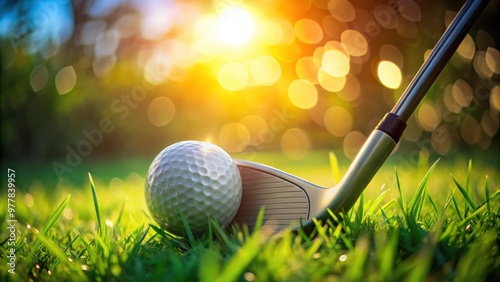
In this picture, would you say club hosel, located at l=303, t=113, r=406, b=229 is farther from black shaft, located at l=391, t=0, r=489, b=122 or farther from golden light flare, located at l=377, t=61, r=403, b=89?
golden light flare, located at l=377, t=61, r=403, b=89

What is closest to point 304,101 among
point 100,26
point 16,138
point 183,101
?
point 183,101

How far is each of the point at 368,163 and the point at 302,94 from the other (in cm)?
699

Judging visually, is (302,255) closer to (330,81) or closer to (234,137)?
(330,81)

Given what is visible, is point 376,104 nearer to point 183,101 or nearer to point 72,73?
point 183,101

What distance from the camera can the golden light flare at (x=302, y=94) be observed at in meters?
8.03

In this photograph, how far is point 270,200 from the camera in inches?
73.4

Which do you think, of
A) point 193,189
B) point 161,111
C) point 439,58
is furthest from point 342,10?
point 193,189

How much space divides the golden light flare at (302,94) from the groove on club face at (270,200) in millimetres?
6089

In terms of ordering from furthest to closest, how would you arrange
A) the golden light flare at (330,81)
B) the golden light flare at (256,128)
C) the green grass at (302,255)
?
the golden light flare at (256,128) → the golden light flare at (330,81) → the green grass at (302,255)

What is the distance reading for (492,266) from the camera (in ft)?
3.89

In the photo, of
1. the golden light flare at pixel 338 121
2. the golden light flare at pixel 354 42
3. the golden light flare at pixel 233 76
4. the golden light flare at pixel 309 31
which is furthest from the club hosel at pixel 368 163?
the golden light flare at pixel 338 121

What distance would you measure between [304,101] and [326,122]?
76cm

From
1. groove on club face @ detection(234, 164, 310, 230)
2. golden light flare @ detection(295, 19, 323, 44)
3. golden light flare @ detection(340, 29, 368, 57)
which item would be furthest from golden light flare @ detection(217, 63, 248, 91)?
groove on club face @ detection(234, 164, 310, 230)

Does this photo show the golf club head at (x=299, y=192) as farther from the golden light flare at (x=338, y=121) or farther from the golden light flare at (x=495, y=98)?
the golden light flare at (x=338, y=121)
